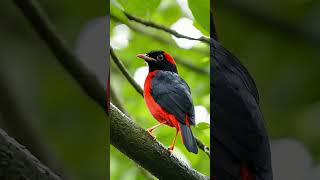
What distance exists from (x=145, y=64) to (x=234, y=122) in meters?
0.31

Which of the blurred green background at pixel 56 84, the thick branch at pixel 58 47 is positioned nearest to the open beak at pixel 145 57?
the blurred green background at pixel 56 84

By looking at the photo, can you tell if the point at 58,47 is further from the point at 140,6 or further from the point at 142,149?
the point at 140,6

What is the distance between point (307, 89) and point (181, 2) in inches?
17.4

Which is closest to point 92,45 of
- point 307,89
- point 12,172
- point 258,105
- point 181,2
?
point 181,2

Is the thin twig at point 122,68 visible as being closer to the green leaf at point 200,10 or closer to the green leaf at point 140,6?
the green leaf at point 140,6

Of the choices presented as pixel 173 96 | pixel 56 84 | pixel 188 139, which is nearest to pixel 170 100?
pixel 173 96

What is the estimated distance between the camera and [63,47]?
0.60 m

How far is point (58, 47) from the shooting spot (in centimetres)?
60

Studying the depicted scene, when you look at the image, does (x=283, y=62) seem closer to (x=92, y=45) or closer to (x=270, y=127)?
(x=270, y=127)

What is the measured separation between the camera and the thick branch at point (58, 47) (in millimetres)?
597

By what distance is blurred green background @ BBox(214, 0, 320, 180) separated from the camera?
1135mm

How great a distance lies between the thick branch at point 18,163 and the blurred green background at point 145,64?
82 cm

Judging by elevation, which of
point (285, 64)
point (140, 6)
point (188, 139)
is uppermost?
point (140, 6)

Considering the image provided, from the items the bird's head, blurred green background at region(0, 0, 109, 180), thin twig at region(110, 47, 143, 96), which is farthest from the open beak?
blurred green background at region(0, 0, 109, 180)
